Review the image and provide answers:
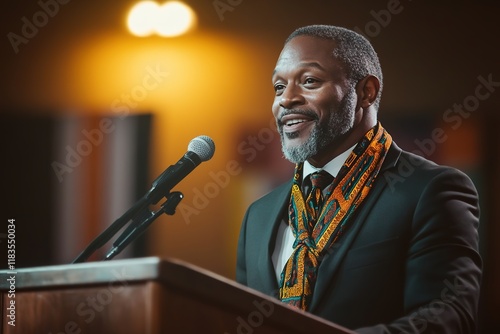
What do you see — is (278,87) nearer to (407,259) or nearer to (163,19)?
(163,19)

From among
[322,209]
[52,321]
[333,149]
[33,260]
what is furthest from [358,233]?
[33,260]

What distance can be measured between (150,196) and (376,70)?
2.78 feet

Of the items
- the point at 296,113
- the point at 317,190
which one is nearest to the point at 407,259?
the point at 317,190

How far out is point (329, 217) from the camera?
7.29ft

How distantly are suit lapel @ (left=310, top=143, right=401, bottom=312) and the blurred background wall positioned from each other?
108mm

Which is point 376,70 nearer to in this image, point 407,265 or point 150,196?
point 407,265

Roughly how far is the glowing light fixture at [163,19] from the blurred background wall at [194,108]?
3 cm

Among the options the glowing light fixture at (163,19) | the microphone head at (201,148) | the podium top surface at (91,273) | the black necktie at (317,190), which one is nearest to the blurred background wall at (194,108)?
the glowing light fixture at (163,19)

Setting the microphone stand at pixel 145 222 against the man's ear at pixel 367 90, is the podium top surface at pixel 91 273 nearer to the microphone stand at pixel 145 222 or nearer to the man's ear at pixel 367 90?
the microphone stand at pixel 145 222

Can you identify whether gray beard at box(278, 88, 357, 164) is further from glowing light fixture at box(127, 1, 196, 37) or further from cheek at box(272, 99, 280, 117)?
glowing light fixture at box(127, 1, 196, 37)

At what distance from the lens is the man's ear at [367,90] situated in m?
2.34

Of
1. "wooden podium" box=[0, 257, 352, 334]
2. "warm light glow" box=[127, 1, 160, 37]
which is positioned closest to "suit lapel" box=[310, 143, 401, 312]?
"wooden podium" box=[0, 257, 352, 334]

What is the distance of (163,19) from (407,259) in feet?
4.14

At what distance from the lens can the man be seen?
6.88ft
